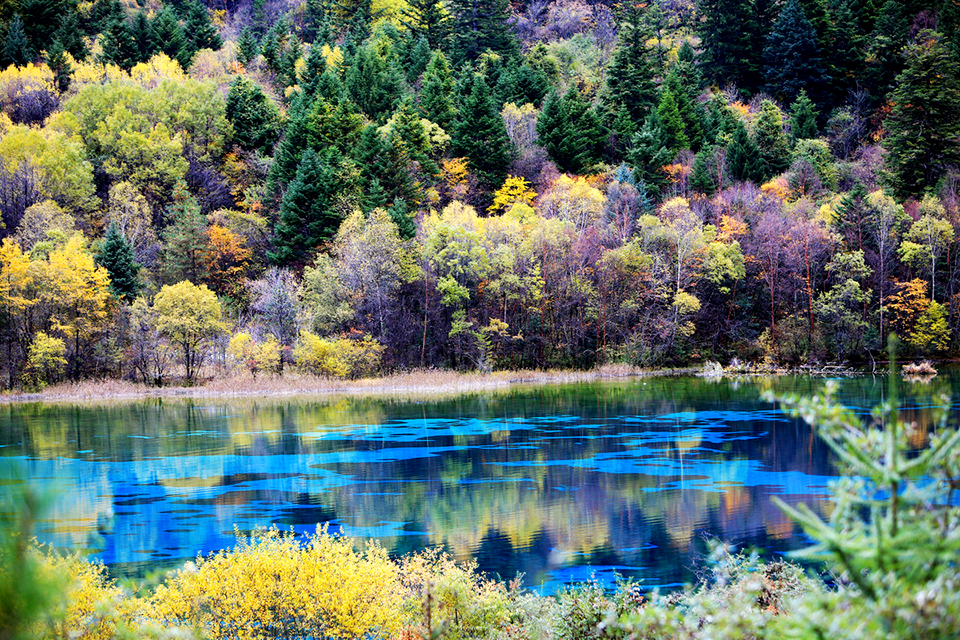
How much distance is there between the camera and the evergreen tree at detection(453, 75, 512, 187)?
72.8 meters

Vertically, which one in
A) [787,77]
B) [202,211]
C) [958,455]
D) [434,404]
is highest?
[787,77]

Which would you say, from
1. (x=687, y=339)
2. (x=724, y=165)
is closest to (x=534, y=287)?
(x=687, y=339)

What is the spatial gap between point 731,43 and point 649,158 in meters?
28.9

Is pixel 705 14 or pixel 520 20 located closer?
pixel 705 14

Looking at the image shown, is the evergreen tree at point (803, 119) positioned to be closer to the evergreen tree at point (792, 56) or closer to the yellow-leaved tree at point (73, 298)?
the evergreen tree at point (792, 56)

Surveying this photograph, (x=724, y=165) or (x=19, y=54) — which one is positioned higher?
(x=19, y=54)

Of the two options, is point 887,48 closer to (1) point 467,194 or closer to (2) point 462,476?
(1) point 467,194

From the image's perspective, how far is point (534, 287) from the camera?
5834 cm

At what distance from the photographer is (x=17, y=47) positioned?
81.6 meters

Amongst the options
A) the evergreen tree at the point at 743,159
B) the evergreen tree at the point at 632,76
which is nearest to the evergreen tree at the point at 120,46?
the evergreen tree at the point at 632,76

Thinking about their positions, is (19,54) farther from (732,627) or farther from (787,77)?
(732,627)

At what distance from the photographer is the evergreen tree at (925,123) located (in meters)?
63.6

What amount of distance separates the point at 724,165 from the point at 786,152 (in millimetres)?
6717

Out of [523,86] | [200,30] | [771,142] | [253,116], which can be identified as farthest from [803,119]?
[200,30]
